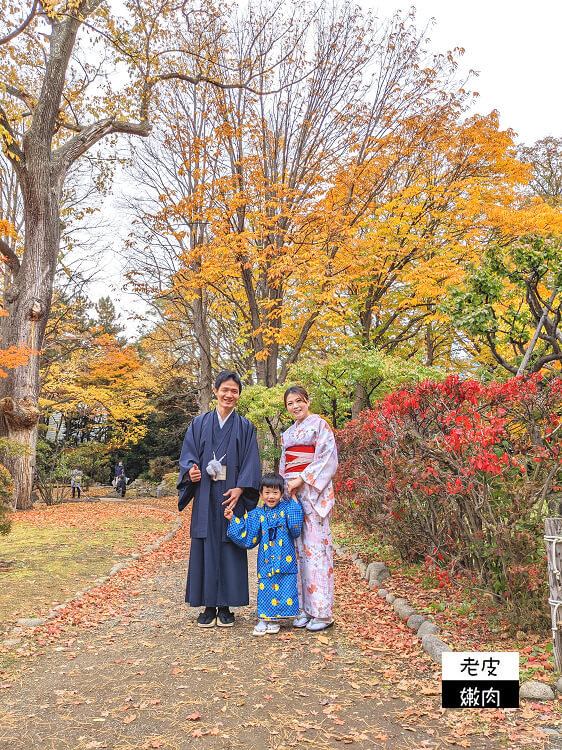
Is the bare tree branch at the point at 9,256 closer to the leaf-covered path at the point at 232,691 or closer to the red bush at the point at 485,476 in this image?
the leaf-covered path at the point at 232,691

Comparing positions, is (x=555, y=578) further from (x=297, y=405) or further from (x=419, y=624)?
(x=297, y=405)

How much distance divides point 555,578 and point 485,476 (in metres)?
0.86

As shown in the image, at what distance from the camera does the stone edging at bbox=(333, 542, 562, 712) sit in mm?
2807

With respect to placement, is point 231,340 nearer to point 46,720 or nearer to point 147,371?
point 147,371

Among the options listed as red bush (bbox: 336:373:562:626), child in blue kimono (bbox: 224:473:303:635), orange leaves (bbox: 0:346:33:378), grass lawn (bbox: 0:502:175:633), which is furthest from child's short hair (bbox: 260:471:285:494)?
orange leaves (bbox: 0:346:33:378)

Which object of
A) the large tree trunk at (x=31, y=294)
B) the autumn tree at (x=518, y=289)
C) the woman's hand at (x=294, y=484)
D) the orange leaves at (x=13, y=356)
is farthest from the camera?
the large tree trunk at (x=31, y=294)

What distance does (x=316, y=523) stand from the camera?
14.0 feet

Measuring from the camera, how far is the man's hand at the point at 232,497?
14.2 feet

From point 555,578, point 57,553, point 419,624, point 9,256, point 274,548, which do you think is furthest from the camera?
point 9,256

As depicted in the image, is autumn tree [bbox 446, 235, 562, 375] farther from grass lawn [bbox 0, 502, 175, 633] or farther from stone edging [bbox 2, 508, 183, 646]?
grass lawn [bbox 0, 502, 175, 633]

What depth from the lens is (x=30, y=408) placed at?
469 inches

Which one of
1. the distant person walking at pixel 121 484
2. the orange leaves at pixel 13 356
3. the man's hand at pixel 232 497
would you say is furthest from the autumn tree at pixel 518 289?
the distant person walking at pixel 121 484

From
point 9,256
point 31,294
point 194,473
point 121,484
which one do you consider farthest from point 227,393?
point 121,484

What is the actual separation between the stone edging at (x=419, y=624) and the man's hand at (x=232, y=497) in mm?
1567
